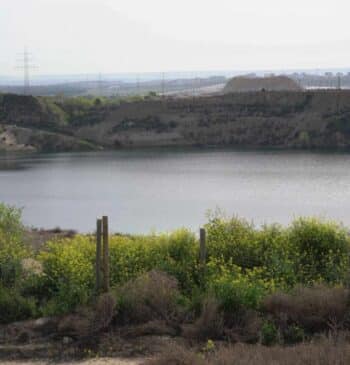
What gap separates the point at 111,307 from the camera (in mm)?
9648

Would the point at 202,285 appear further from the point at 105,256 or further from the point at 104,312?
the point at 104,312

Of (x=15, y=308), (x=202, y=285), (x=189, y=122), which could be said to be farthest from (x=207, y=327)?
(x=189, y=122)

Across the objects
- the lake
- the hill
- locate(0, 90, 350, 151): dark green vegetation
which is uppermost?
the hill

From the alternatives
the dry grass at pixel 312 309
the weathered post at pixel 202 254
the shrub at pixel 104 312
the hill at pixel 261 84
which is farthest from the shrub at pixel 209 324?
the hill at pixel 261 84

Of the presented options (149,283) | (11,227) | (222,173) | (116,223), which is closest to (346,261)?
(149,283)

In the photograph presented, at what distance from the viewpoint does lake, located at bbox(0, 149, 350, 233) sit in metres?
30.0

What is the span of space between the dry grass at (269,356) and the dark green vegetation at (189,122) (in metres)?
55.0

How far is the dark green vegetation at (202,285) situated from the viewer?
30.8 feet

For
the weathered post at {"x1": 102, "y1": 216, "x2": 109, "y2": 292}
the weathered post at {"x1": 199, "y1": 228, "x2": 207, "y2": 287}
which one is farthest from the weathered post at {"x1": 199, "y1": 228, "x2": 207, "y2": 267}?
the weathered post at {"x1": 102, "y1": 216, "x2": 109, "y2": 292}

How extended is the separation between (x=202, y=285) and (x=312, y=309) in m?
1.85

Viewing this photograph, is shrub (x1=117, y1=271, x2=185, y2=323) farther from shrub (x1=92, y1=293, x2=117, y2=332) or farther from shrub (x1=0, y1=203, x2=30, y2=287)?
shrub (x1=0, y1=203, x2=30, y2=287)

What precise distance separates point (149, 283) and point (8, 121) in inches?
2586

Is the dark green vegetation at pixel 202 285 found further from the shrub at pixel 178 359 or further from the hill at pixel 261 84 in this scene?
the hill at pixel 261 84

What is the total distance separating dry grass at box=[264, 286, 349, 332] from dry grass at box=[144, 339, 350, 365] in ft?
5.40
